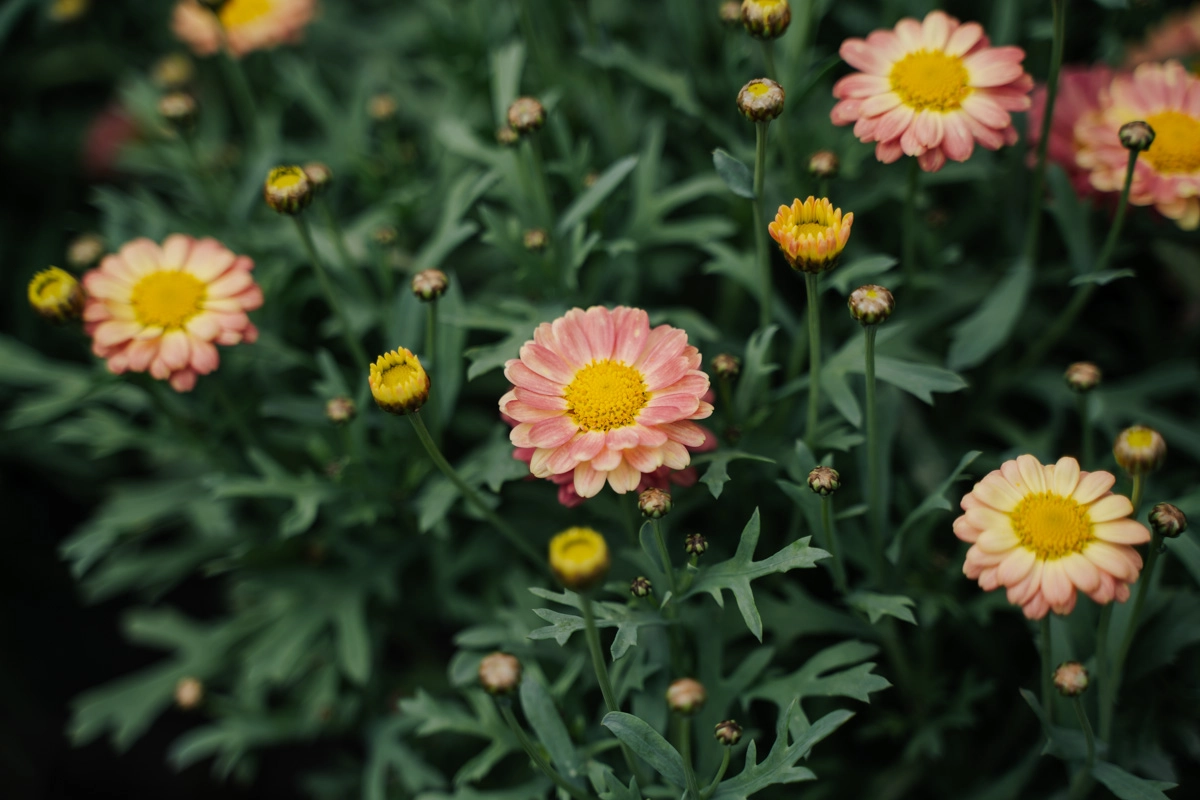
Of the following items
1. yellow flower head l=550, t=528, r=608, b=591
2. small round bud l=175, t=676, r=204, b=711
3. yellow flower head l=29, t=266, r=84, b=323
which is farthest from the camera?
small round bud l=175, t=676, r=204, b=711

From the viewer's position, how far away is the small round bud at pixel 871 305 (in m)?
0.87

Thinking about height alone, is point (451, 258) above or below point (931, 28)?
below

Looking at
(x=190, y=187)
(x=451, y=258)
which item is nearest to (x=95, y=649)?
(x=190, y=187)

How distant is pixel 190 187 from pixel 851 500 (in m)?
1.15

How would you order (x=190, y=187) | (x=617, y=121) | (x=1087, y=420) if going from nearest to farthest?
1. (x=1087, y=420)
2. (x=617, y=121)
3. (x=190, y=187)

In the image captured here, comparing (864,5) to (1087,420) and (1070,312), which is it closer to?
(1070,312)

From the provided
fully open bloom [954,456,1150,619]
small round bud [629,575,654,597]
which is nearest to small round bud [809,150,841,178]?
fully open bloom [954,456,1150,619]

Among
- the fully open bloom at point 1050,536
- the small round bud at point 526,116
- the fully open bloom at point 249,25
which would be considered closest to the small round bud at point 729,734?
the fully open bloom at point 1050,536

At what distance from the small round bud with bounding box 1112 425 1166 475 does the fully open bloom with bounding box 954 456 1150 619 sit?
21mm

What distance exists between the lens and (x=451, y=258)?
159cm

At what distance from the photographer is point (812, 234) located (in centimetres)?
87

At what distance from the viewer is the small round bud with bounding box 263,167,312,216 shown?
1.05 meters

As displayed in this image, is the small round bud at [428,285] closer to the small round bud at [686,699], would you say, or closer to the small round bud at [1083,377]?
the small round bud at [686,699]

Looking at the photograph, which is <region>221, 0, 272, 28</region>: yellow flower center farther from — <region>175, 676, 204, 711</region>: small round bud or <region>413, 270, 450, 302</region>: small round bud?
<region>175, 676, 204, 711</region>: small round bud
